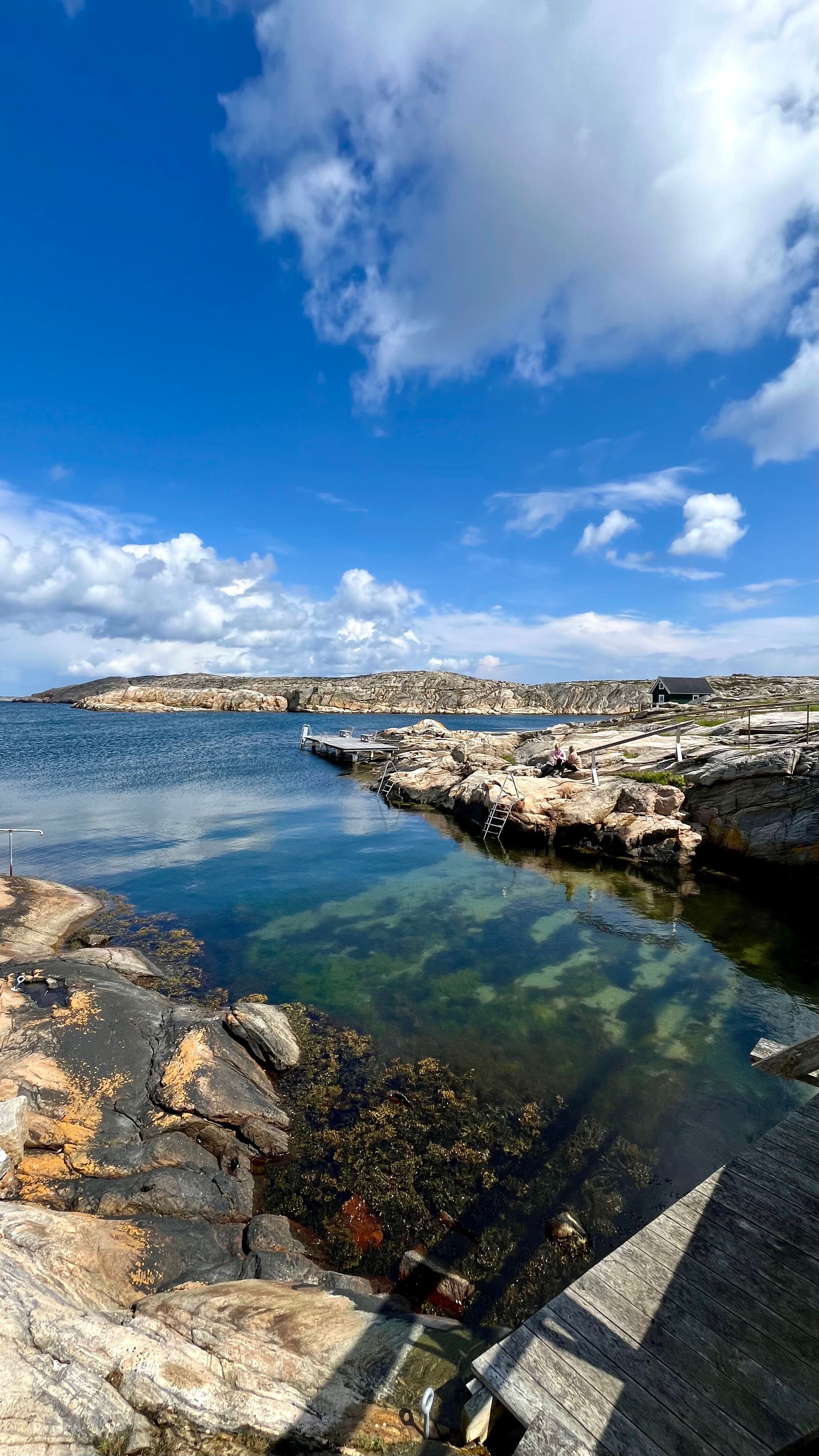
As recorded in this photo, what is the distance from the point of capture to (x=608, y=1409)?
3.95 meters

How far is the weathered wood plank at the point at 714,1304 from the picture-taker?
420cm

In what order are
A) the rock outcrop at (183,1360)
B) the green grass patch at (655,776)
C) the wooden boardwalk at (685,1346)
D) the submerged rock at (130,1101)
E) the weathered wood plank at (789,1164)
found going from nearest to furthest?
1. the rock outcrop at (183,1360)
2. the wooden boardwalk at (685,1346)
3. the weathered wood plank at (789,1164)
4. the submerged rock at (130,1101)
5. the green grass patch at (655,776)

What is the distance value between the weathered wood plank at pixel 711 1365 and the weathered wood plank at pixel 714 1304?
0.05 metres

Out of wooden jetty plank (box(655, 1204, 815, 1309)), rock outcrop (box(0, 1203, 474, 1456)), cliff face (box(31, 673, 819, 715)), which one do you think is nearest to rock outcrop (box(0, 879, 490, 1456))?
rock outcrop (box(0, 1203, 474, 1456))

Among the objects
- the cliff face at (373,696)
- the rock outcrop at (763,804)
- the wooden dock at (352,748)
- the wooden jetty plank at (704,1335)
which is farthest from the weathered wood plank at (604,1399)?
the cliff face at (373,696)

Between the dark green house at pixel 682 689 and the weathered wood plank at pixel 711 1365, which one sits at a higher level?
the dark green house at pixel 682 689

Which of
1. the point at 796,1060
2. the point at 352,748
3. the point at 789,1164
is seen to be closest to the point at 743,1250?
the point at 789,1164

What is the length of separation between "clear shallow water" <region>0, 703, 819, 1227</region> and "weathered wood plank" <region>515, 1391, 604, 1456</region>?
4221 mm

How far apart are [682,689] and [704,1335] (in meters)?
74.8

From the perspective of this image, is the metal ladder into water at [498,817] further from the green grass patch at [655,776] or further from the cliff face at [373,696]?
the cliff face at [373,696]

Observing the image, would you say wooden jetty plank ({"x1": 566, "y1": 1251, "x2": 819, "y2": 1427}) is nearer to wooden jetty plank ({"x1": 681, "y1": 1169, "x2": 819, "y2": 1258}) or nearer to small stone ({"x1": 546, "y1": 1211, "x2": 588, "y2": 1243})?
wooden jetty plank ({"x1": 681, "y1": 1169, "x2": 819, "y2": 1258})

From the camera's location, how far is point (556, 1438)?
12.5 ft

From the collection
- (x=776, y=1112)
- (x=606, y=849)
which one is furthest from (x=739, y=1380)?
(x=606, y=849)

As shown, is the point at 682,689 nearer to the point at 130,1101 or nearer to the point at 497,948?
the point at 497,948
